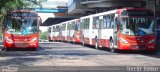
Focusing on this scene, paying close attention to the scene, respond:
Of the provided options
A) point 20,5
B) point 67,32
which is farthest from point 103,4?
point 20,5

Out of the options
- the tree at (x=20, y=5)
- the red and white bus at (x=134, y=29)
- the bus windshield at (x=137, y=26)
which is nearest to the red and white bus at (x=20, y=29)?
the tree at (x=20, y=5)

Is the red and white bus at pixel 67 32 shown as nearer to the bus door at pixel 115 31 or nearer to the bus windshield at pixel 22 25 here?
the bus windshield at pixel 22 25

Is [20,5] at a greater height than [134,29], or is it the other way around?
[20,5]

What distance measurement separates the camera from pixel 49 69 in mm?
16234

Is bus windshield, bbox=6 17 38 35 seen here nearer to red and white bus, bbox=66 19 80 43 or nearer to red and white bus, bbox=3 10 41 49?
red and white bus, bbox=3 10 41 49

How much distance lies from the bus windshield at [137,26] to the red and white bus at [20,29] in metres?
6.03

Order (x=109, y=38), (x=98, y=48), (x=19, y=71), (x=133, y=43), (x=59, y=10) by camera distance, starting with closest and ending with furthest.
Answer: (x=19, y=71)
(x=133, y=43)
(x=109, y=38)
(x=98, y=48)
(x=59, y=10)

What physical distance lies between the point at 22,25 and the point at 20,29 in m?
0.45

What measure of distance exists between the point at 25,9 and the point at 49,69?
14650mm

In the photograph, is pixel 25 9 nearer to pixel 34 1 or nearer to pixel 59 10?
pixel 34 1

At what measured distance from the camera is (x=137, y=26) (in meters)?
27.0

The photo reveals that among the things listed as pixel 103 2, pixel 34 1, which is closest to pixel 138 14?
pixel 34 1

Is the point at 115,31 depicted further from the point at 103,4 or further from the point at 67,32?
the point at 103,4

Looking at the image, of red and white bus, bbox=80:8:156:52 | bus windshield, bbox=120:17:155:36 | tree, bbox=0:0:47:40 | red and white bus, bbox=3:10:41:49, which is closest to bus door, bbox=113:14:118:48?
red and white bus, bbox=80:8:156:52
